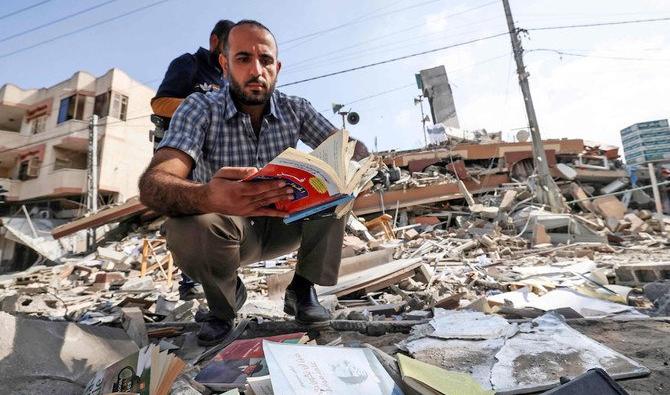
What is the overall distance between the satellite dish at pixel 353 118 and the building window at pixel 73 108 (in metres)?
17.8

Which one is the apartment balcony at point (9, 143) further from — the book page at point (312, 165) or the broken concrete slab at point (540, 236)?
the book page at point (312, 165)

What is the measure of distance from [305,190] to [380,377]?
64 cm

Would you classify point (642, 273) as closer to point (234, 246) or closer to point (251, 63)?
point (234, 246)

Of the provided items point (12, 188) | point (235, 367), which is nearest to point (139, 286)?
point (235, 367)

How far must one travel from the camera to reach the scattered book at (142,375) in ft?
3.45

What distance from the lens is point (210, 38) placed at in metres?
3.22

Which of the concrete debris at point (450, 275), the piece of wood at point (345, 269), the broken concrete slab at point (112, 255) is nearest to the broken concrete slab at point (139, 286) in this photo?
the concrete debris at point (450, 275)

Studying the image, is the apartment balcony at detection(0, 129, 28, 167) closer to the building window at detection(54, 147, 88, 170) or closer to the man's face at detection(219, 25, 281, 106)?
the building window at detection(54, 147, 88, 170)

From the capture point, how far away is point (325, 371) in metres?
1.05

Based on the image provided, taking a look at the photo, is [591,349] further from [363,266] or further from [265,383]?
[363,266]

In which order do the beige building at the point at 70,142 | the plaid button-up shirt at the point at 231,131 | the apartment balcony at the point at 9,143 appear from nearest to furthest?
1. the plaid button-up shirt at the point at 231,131
2. the beige building at the point at 70,142
3. the apartment balcony at the point at 9,143

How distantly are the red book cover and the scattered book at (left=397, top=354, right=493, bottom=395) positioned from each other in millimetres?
595

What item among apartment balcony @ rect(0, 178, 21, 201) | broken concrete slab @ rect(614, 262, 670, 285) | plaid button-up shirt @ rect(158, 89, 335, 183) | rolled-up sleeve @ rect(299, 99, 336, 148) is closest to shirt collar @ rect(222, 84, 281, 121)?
plaid button-up shirt @ rect(158, 89, 335, 183)

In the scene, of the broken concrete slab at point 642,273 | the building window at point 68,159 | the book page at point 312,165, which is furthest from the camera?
the building window at point 68,159
